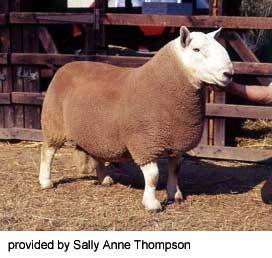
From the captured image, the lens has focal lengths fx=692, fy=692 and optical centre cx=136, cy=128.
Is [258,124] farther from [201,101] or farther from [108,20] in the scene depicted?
[201,101]

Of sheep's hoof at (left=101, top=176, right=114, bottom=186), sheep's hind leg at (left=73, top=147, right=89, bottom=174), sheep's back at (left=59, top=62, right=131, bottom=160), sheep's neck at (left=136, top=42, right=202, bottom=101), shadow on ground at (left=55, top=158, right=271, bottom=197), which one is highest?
sheep's neck at (left=136, top=42, right=202, bottom=101)

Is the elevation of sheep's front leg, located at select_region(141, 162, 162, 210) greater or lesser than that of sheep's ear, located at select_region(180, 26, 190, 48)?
lesser

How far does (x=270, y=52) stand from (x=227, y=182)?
5497mm

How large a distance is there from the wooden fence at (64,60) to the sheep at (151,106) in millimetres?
1685

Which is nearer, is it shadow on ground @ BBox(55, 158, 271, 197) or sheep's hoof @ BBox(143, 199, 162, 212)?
sheep's hoof @ BBox(143, 199, 162, 212)

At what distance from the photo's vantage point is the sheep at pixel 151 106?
17.1ft

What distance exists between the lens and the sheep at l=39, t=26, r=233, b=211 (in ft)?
17.1

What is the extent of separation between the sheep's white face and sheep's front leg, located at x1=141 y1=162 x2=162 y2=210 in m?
0.79

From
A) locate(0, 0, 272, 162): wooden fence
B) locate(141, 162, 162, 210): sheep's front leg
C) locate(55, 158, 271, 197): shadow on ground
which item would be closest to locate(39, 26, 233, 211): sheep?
locate(141, 162, 162, 210): sheep's front leg

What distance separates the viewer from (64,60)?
26.1ft

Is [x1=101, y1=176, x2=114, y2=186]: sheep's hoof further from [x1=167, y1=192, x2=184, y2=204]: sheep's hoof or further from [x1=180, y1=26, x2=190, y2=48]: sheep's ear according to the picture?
Result: [x1=180, y1=26, x2=190, y2=48]: sheep's ear

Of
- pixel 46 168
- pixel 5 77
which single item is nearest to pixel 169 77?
pixel 46 168

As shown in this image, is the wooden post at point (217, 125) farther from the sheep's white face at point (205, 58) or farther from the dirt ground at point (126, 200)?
A: the sheep's white face at point (205, 58)

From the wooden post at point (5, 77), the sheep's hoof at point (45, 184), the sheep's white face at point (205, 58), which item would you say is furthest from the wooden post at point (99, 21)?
the sheep's white face at point (205, 58)
